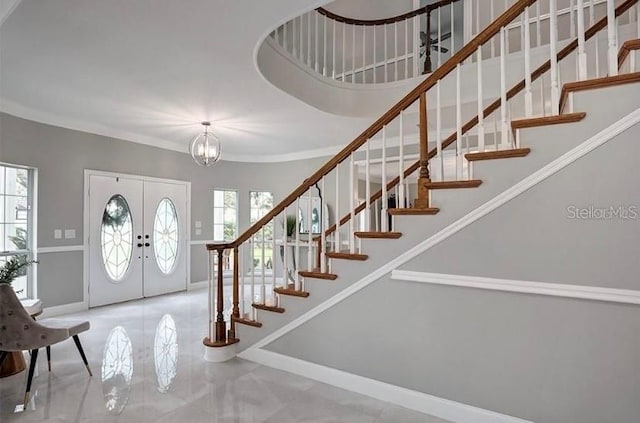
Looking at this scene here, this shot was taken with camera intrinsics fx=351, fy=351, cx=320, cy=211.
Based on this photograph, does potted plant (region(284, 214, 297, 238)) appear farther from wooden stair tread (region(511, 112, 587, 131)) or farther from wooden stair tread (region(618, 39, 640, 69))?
wooden stair tread (region(618, 39, 640, 69))

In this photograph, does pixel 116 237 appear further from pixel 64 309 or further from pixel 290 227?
pixel 290 227

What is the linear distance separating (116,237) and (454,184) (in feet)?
17.2

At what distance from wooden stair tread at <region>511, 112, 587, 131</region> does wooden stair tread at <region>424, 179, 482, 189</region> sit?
394mm

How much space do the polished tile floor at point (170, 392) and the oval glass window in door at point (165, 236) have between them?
92.7 inches

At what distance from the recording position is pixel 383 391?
2.61m

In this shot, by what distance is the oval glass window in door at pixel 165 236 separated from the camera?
6117mm

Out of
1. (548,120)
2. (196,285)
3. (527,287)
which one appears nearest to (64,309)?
(196,285)

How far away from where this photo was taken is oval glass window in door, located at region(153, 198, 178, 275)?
20.1 feet

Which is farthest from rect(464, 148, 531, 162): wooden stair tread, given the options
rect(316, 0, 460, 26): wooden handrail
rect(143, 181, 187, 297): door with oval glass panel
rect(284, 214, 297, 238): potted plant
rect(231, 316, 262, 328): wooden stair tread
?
rect(143, 181, 187, 297): door with oval glass panel

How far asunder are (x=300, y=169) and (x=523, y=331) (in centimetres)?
541

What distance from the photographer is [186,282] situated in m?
6.52

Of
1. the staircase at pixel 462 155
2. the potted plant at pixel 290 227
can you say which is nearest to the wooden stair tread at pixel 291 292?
the staircase at pixel 462 155

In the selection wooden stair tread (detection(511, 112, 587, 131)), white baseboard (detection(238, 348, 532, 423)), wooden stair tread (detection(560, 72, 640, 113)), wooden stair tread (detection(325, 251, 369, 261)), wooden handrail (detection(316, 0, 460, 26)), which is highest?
wooden handrail (detection(316, 0, 460, 26))

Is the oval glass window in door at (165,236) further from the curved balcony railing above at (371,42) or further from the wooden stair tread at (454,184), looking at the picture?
the wooden stair tread at (454,184)
